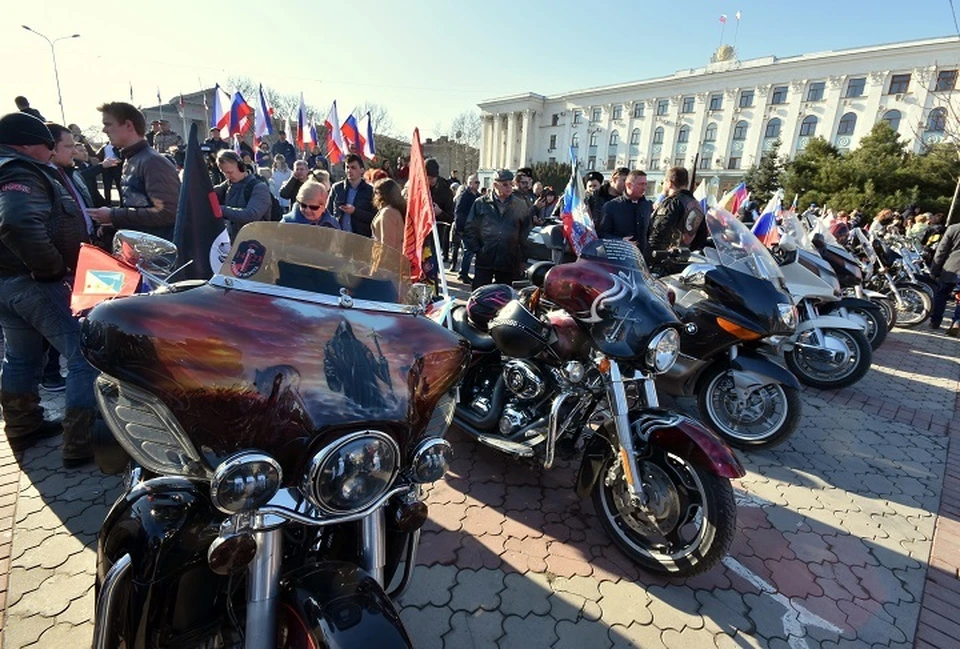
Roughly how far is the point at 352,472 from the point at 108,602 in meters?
0.79

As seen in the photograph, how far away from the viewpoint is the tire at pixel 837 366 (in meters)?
4.81

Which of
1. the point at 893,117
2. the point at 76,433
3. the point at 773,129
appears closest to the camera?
the point at 76,433

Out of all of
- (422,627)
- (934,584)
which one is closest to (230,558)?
(422,627)

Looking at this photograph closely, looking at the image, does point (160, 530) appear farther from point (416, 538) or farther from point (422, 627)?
point (422, 627)

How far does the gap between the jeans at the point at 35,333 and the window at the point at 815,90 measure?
222 ft

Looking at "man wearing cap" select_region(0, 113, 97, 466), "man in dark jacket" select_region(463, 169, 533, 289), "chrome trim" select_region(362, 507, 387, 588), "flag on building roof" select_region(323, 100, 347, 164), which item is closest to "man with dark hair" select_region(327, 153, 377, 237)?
"man in dark jacket" select_region(463, 169, 533, 289)

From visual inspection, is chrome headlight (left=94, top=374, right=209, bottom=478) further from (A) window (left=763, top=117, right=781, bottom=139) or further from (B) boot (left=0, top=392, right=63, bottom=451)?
(A) window (left=763, top=117, right=781, bottom=139)

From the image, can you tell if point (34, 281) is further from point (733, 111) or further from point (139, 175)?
point (733, 111)

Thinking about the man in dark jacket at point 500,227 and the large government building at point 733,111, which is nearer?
the man in dark jacket at point 500,227

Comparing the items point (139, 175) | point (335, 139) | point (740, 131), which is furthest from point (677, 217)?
point (740, 131)

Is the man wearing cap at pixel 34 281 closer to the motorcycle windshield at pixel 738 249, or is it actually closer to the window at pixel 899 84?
the motorcycle windshield at pixel 738 249

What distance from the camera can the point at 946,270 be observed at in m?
7.38

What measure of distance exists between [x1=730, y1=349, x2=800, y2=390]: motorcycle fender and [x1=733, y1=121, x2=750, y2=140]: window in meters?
64.8

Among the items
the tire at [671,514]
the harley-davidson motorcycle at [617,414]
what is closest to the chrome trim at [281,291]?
the harley-davidson motorcycle at [617,414]
